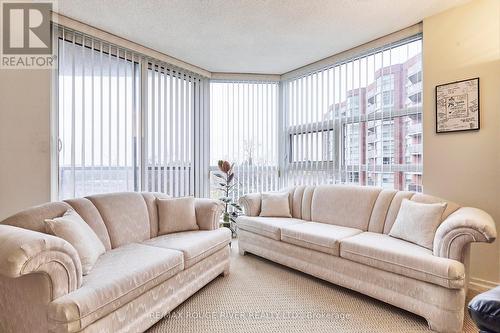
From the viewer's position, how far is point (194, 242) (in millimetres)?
2393

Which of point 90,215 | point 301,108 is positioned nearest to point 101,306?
point 90,215

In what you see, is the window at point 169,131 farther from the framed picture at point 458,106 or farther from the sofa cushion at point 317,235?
the framed picture at point 458,106

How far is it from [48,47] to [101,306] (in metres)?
2.56

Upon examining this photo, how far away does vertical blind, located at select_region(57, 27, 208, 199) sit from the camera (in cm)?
284

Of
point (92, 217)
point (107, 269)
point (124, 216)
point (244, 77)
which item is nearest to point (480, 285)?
point (107, 269)

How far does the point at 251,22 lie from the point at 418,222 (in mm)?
2461

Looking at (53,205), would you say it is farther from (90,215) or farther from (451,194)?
(451,194)

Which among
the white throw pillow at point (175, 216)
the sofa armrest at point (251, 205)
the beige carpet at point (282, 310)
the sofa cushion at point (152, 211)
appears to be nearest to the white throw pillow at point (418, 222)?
the beige carpet at point (282, 310)

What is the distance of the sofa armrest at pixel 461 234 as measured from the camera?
181 cm

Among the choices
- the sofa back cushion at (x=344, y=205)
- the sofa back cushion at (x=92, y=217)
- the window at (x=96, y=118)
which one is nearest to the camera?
the sofa back cushion at (x=92, y=217)

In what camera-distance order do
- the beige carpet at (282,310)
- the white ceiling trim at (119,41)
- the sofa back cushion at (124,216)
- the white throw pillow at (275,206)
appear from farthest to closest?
the white throw pillow at (275,206), the white ceiling trim at (119,41), the sofa back cushion at (124,216), the beige carpet at (282,310)

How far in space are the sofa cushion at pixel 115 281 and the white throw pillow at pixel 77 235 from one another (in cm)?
8

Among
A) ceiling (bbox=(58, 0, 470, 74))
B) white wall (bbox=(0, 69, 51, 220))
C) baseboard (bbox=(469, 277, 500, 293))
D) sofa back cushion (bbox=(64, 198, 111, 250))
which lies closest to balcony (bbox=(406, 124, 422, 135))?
ceiling (bbox=(58, 0, 470, 74))

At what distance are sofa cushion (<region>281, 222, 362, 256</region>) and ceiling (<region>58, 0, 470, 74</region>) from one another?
6.99 ft
